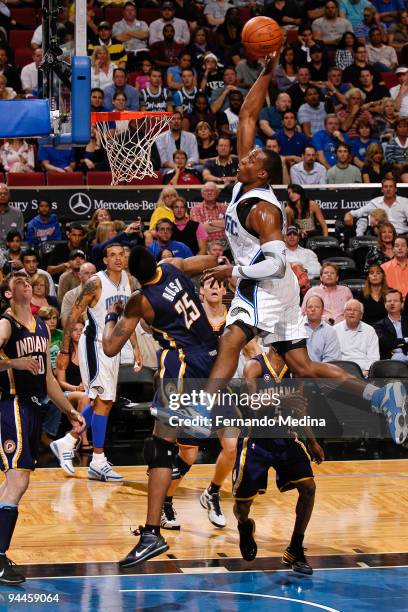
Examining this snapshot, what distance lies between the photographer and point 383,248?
533 inches

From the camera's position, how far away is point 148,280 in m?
7.38

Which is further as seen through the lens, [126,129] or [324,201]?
[324,201]

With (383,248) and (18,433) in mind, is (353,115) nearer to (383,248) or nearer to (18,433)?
(383,248)

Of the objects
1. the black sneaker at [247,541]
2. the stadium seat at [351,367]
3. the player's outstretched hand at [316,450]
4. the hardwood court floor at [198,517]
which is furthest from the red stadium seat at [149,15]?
the black sneaker at [247,541]

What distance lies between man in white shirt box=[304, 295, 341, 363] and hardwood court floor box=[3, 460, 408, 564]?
3.98ft

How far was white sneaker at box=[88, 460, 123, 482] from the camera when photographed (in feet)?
33.5

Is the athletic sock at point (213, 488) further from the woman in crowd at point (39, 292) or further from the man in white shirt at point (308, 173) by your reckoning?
the man in white shirt at point (308, 173)

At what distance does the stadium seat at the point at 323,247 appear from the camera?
13789 millimetres

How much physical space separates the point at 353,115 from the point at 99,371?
7.34 m

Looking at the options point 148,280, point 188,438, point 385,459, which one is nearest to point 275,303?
point 148,280

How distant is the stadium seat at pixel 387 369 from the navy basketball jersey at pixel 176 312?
12.6 feet

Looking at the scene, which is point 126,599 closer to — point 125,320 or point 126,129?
point 125,320

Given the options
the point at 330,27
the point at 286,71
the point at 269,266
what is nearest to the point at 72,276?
the point at 269,266

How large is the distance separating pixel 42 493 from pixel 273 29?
14.3 feet
